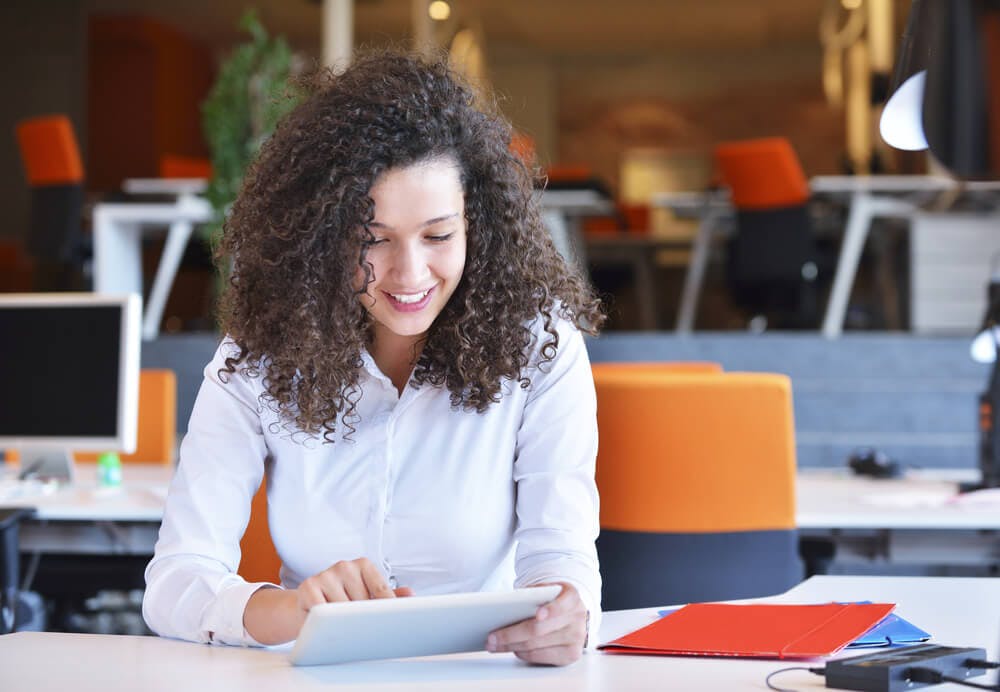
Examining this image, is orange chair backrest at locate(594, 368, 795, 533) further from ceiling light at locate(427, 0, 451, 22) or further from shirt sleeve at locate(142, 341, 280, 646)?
ceiling light at locate(427, 0, 451, 22)

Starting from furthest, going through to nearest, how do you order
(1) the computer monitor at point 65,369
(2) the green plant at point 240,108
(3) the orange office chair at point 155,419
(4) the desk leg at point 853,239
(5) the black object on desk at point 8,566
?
(4) the desk leg at point 853,239, (2) the green plant at point 240,108, (3) the orange office chair at point 155,419, (1) the computer monitor at point 65,369, (5) the black object on desk at point 8,566

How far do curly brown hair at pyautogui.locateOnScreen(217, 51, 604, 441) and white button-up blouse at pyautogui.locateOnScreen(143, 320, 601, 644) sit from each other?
0.09 feet

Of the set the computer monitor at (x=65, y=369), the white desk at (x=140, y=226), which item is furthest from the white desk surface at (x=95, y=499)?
the white desk at (x=140, y=226)

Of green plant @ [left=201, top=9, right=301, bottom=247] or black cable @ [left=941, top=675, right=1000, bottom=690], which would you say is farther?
green plant @ [left=201, top=9, right=301, bottom=247]

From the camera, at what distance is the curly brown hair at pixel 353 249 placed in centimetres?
155

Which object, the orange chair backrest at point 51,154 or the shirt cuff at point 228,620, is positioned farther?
the orange chair backrest at point 51,154

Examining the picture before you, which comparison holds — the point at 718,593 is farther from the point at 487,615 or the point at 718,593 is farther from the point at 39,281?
the point at 39,281

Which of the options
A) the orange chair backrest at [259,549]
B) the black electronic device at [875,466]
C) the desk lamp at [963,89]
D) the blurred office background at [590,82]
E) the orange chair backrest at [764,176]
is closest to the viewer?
the desk lamp at [963,89]

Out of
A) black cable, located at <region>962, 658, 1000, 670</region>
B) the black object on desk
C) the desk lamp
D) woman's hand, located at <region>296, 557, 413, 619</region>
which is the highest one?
the desk lamp

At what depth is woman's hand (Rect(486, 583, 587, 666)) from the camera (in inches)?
47.4

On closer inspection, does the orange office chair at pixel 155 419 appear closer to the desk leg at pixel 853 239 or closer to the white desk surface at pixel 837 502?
the white desk surface at pixel 837 502

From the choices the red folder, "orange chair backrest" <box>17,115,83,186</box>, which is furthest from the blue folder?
"orange chair backrest" <box>17,115,83,186</box>

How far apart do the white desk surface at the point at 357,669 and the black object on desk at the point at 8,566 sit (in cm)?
116

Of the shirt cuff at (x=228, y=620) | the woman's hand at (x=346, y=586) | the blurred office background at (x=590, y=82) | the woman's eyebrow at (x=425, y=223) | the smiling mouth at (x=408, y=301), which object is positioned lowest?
the shirt cuff at (x=228, y=620)
